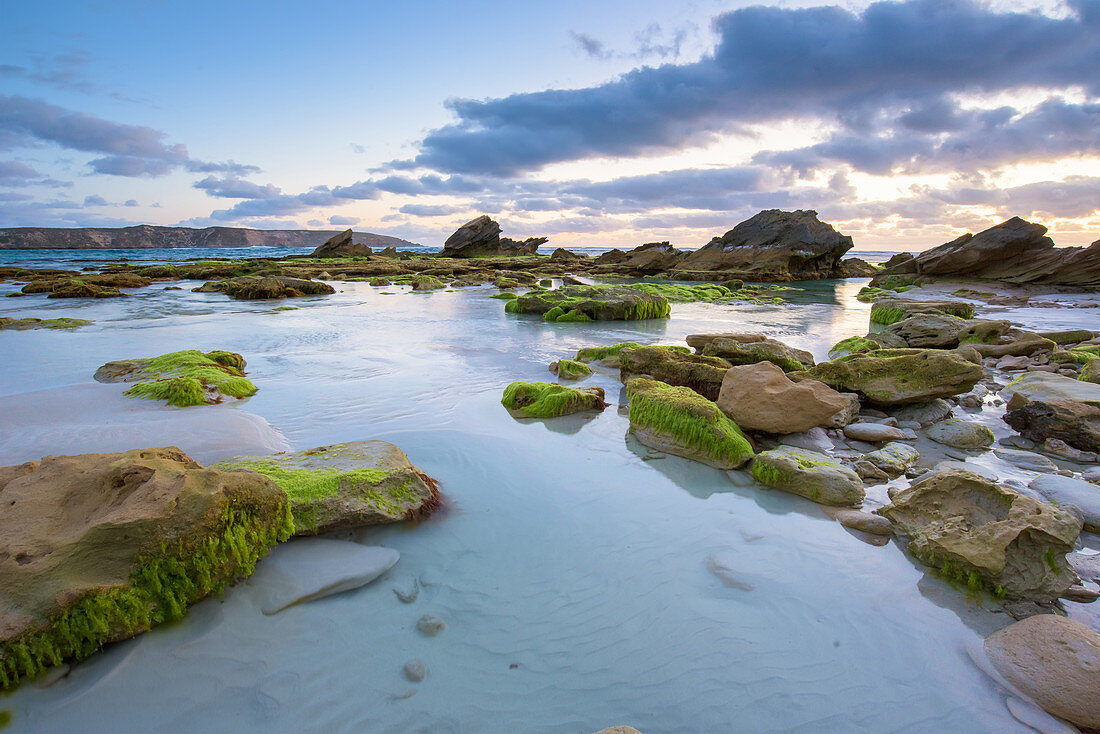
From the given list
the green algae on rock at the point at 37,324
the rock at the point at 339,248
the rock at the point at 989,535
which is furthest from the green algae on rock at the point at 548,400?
the rock at the point at 339,248

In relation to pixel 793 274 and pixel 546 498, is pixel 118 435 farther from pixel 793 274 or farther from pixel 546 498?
pixel 793 274

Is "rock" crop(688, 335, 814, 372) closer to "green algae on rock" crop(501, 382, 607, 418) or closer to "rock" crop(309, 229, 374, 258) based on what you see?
"green algae on rock" crop(501, 382, 607, 418)

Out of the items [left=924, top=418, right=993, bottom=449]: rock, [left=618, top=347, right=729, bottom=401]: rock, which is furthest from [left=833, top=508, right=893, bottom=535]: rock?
[left=618, top=347, right=729, bottom=401]: rock

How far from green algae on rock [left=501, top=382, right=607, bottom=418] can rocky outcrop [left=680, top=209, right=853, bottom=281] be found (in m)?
33.2

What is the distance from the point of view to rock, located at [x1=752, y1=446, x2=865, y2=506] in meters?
3.92

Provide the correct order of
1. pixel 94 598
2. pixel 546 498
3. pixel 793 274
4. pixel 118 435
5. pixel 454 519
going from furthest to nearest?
pixel 793 274
pixel 118 435
pixel 546 498
pixel 454 519
pixel 94 598

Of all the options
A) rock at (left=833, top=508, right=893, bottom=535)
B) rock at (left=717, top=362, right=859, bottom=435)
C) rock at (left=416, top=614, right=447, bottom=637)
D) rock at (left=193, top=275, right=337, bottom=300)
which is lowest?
rock at (left=416, top=614, right=447, bottom=637)

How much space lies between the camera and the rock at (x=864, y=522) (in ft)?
11.6

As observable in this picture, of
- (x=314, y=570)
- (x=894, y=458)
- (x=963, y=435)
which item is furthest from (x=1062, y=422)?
(x=314, y=570)

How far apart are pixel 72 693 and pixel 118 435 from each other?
3264 mm

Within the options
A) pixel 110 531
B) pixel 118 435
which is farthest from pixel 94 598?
pixel 118 435

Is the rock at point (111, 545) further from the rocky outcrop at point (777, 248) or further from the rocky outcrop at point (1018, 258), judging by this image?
the rocky outcrop at point (777, 248)

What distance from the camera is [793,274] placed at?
38312 mm

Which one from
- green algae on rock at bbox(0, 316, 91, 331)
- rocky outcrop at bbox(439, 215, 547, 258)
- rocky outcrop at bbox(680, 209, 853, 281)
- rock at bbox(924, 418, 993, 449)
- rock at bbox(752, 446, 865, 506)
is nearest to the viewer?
rock at bbox(752, 446, 865, 506)
